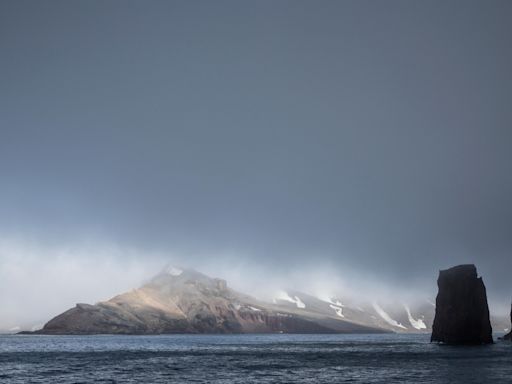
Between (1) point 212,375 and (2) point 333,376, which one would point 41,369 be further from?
(2) point 333,376

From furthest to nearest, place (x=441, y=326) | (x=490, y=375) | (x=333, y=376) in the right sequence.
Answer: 1. (x=441, y=326)
2. (x=333, y=376)
3. (x=490, y=375)

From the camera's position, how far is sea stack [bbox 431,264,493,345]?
163 m

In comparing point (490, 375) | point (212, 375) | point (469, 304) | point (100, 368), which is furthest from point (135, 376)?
point (469, 304)

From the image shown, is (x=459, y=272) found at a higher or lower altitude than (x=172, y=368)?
higher

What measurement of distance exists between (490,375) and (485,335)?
4362 inches

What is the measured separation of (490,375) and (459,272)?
356 feet

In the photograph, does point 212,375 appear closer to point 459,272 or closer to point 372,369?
point 372,369

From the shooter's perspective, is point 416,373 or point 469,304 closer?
point 416,373

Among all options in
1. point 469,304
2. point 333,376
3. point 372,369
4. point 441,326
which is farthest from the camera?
point 441,326

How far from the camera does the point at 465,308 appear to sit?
535ft

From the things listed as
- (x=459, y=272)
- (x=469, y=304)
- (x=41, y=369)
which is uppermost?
(x=459, y=272)

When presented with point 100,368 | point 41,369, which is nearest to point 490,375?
point 100,368

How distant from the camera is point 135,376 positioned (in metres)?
73.7

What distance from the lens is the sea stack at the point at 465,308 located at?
163125 millimetres
